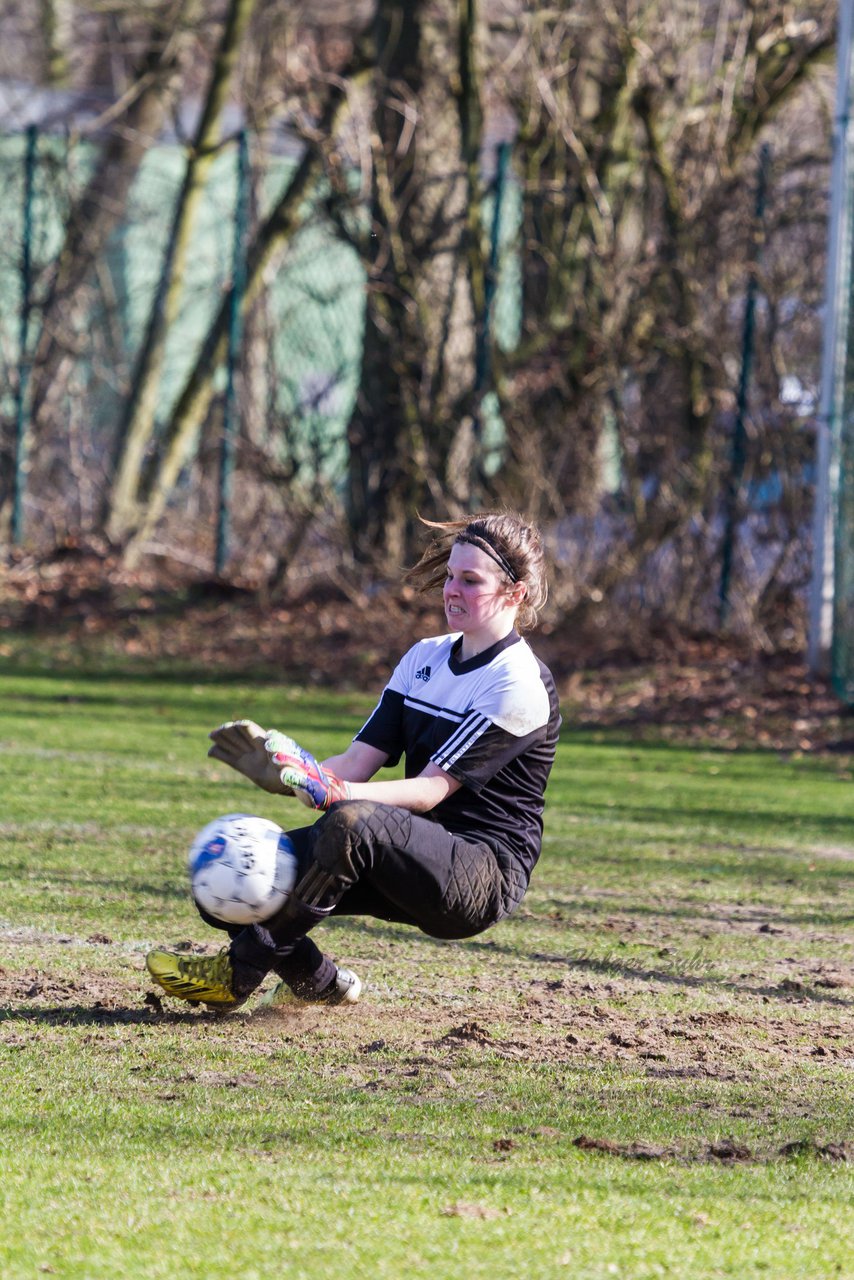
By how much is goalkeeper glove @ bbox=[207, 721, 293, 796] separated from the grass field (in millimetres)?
681

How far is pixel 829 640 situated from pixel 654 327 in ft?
9.15

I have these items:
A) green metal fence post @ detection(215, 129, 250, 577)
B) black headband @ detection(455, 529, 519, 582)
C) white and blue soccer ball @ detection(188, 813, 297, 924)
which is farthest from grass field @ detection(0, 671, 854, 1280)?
green metal fence post @ detection(215, 129, 250, 577)

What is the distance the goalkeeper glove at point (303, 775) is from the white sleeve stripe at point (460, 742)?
0.87 feet

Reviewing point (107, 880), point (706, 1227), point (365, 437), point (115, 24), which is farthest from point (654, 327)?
point (115, 24)

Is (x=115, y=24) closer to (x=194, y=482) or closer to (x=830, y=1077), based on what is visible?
(x=194, y=482)

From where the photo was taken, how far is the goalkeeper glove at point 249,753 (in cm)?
400

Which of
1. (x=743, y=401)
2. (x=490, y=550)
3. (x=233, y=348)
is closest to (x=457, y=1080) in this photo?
(x=490, y=550)

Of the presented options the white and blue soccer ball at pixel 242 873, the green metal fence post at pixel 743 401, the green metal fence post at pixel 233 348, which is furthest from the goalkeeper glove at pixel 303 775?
the green metal fence post at pixel 233 348

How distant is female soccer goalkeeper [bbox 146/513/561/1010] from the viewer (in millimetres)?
4227

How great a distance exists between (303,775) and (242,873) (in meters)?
0.30

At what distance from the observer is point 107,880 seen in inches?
243

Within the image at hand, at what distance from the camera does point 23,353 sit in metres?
15.8

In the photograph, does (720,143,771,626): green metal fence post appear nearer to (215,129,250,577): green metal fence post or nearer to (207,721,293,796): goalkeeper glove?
(215,129,250,577): green metal fence post

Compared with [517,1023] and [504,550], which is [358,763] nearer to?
[504,550]
